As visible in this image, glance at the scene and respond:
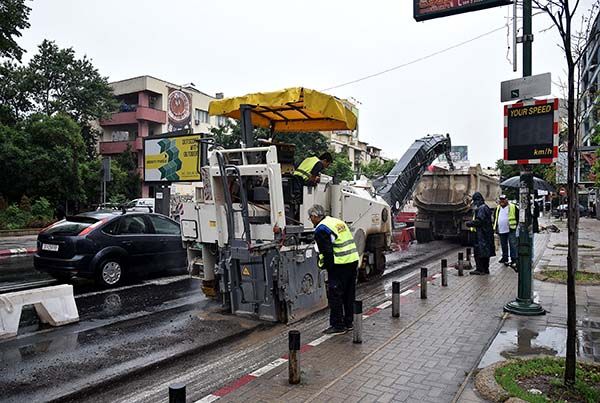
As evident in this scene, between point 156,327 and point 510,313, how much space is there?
513 centimetres

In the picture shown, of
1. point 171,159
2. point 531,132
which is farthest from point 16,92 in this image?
point 531,132

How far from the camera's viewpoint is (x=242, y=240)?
7.09 m

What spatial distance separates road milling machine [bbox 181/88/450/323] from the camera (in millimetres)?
6879

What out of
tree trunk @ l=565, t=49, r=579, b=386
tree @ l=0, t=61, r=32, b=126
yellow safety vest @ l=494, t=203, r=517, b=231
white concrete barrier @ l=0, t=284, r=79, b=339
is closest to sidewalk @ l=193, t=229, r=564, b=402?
tree trunk @ l=565, t=49, r=579, b=386

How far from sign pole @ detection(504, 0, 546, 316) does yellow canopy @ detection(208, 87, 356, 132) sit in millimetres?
2834

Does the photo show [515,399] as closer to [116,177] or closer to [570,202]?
[570,202]

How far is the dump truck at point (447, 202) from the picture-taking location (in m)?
17.0

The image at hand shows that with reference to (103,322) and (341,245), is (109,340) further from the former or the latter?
(341,245)

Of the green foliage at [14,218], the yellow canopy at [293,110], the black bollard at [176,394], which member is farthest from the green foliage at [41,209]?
the black bollard at [176,394]

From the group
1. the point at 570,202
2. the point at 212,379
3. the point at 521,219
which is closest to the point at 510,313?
the point at 521,219

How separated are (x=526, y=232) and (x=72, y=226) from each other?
794cm

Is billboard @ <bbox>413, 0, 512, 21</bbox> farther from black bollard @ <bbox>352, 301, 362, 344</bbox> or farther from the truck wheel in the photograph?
the truck wheel

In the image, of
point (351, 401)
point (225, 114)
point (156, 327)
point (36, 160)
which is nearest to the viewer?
point (351, 401)

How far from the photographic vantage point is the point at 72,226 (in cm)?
930
